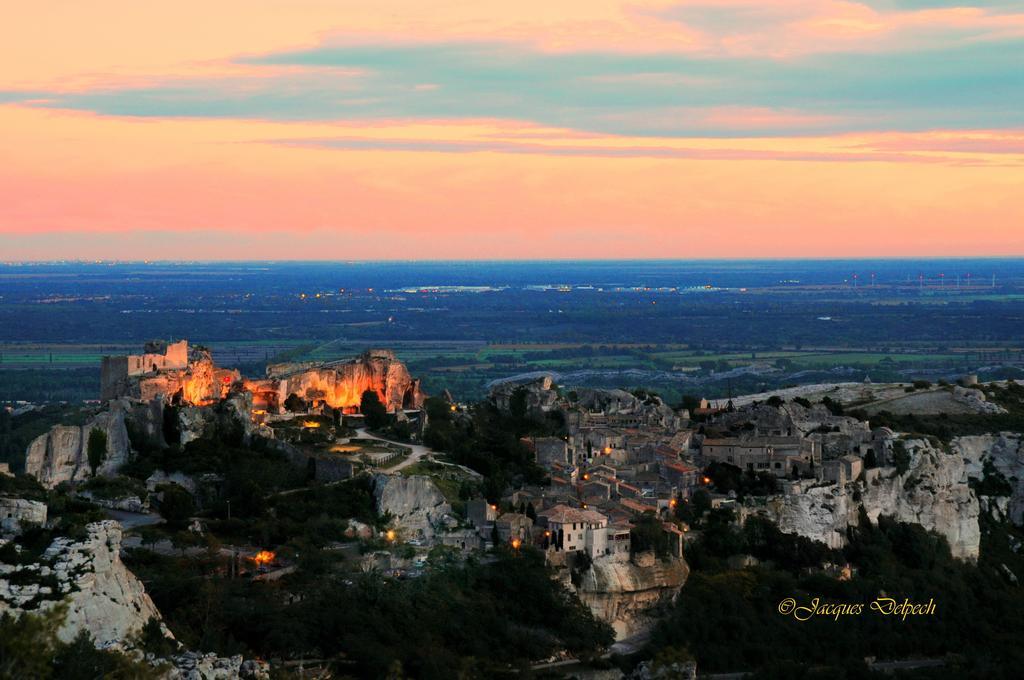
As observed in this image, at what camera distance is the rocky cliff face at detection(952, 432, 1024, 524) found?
61.4 meters

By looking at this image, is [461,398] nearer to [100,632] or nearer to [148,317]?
[100,632]

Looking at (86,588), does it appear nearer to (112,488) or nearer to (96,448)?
(112,488)

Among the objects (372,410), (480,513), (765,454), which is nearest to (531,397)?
(372,410)

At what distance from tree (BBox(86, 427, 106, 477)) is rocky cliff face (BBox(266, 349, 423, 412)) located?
846cm

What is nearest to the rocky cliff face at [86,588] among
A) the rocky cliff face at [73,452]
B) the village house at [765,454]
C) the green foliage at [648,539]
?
the rocky cliff face at [73,452]

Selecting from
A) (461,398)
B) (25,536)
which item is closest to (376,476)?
(25,536)

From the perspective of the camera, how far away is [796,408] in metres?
62.0

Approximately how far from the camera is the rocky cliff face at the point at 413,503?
43875 millimetres

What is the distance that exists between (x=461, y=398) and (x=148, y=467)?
50.6 m

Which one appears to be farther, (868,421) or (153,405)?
(868,421)

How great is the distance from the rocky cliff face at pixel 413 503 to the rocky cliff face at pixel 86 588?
12.6m

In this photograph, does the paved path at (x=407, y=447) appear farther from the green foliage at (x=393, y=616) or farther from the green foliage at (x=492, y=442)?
the green foliage at (x=393, y=616)

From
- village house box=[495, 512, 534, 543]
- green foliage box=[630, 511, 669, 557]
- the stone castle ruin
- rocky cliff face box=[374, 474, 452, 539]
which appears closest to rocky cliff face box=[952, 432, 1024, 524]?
the stone castle ruin

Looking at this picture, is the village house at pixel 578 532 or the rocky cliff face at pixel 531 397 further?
the rocky cliff face at pixel 531 397
